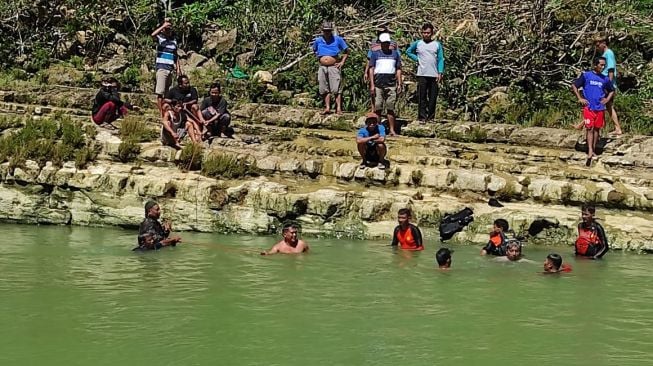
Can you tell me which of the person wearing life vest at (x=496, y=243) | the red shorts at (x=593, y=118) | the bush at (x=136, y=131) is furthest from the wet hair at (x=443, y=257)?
the bush at (x=136, y=131)

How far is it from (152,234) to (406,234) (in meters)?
3.36

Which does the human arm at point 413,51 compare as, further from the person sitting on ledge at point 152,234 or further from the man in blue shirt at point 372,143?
the person sitting on ledge at point 152,234

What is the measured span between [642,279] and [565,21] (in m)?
9.01

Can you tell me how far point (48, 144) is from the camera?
47.3ft

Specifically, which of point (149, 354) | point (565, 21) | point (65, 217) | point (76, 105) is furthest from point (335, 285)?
point (565, 21)

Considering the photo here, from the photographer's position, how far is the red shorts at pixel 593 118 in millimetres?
13578

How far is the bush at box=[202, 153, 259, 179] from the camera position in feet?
45.9

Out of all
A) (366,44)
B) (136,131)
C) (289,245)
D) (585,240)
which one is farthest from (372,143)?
(366,44)

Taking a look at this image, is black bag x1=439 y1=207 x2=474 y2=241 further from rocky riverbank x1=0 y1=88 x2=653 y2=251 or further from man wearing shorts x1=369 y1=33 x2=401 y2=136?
man wearing shorts x1=369 y1=33 x2=401 y2=136

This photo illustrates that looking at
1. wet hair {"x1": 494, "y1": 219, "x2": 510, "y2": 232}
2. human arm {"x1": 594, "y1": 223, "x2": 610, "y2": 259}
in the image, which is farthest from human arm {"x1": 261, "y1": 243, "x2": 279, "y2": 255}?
human arm {"x1": 594, "y1": 223, "x2": 610, "y2": 259}

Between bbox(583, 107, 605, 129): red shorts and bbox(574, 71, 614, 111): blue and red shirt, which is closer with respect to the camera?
bbox(583, 107, 605, 129): red shorts

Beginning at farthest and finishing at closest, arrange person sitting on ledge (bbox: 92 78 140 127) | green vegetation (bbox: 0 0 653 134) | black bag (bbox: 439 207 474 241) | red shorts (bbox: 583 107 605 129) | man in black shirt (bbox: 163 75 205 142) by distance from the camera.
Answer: green vegetation (bbox: 0 0 653 134) → person sitting on ledge (bbox: 92 78 140 127) → man in black shirt (bbox: 163 75 205 142) → red shorts (bbox: 583 107 605 129) → black bag (bbox: 439 207 474 241)

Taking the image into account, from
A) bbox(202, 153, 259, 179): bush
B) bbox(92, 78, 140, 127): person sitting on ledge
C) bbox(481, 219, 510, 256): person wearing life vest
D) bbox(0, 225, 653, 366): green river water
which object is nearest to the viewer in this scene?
bbox(0, 225, 653, 366): green river water

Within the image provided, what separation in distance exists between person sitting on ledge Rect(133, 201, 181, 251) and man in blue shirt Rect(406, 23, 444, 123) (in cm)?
517
